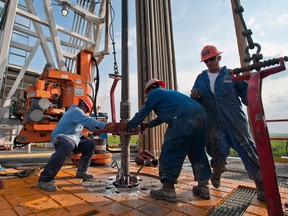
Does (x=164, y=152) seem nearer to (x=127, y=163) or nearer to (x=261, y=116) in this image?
(x=127, y=163)

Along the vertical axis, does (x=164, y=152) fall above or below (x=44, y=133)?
below

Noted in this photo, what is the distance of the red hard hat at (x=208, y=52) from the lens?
95.2 inches

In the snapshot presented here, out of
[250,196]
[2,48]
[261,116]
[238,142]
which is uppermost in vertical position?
[2,48]

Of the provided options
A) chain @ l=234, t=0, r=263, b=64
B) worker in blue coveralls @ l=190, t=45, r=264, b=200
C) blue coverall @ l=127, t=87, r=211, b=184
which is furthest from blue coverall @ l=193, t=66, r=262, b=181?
chain @ l=234, t=0, r=263, b=64

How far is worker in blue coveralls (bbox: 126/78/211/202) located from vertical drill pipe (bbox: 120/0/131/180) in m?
0.45

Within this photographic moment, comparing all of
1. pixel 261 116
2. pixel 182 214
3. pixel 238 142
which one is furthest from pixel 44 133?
pixel 261 116

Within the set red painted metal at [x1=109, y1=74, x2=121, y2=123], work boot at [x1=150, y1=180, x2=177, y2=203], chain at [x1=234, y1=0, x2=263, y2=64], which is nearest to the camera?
chain at [x1=234, y1=0, x2=263, y2=64]

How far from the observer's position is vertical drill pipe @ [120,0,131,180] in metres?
2.68

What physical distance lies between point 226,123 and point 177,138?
2.04 ft

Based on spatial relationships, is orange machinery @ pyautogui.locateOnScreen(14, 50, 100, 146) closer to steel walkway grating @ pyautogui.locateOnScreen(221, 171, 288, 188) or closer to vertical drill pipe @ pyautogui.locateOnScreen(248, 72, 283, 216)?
steel walkway grating @ pyautogui.locateOnScreen(221, 171, 288, 188)

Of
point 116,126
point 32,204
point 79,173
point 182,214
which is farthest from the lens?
point 79,173

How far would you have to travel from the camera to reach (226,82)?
2.28 m

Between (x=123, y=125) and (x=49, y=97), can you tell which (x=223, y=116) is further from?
(x=49, y=97)

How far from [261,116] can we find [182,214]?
1.04 meters
